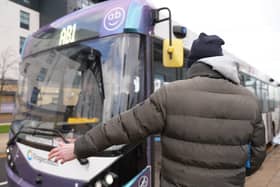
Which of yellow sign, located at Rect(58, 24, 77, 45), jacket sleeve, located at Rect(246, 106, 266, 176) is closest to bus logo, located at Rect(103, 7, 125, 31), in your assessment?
yellow sign, located at Rect(58, 24, 77, 45)

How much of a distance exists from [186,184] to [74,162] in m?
1.40

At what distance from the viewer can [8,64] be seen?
29.6 m

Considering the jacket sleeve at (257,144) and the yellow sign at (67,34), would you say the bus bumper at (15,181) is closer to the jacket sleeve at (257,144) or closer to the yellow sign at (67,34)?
the yellow sign at (67,34)

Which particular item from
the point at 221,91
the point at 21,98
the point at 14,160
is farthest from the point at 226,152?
the point at 21,98

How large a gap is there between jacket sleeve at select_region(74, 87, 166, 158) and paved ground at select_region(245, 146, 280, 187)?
558cm

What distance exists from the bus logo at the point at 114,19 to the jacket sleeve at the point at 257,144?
1797mm

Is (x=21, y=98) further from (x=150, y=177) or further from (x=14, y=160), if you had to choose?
(x=150, y=177)

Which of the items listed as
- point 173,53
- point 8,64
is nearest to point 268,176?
point 173,53

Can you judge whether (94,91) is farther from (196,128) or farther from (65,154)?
(196,128)

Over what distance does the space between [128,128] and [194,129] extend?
0.41m

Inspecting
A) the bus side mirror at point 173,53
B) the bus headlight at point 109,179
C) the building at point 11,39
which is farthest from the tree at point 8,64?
the bus headlight at point 109,179

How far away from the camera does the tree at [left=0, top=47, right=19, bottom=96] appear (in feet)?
95.1

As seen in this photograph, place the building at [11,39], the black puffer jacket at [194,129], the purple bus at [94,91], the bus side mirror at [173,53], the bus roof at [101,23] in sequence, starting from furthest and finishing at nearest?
the building at [11,39] < the bus side mirror at [173,53] < the bus roof at [101,23] < the purple bus at [94,91] < the black puffer jacket at [194,129]

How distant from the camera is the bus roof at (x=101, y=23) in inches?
128
